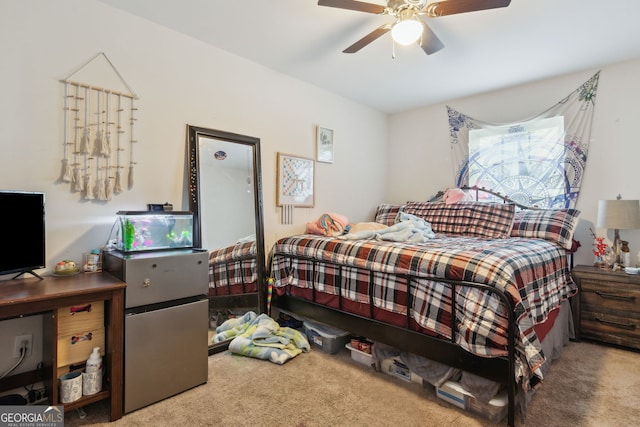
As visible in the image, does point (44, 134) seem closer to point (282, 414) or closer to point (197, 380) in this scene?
point (197, 380)

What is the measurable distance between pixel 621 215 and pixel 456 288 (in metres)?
1.90

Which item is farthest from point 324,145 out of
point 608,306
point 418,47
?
point 608,306

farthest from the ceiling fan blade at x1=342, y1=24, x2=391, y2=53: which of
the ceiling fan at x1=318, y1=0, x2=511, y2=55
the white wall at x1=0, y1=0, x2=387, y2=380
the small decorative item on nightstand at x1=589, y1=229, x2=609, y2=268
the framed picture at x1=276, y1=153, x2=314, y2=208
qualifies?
the small decorative item on nightstand at x1=589, y1=229, x2=609, y2=268

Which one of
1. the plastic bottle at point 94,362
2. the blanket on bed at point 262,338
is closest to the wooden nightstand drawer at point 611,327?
the blanket on bed at point 262,338

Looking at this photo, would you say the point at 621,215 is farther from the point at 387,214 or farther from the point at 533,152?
the point at 387,214

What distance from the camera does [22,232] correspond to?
5.40 ft

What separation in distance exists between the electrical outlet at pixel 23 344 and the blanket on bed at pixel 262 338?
1.08 metres

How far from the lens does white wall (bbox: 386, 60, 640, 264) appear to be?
2.84 meters

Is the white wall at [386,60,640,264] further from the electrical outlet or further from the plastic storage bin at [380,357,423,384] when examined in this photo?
the electrical outlet

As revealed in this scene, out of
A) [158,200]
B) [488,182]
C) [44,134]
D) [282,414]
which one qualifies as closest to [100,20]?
[44,134]

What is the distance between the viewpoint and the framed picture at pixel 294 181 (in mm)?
3117

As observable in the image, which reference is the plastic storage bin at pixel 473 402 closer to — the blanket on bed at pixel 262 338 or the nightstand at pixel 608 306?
the blanket on bed at pixel 262 338

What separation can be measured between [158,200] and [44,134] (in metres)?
0.72

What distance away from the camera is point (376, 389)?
196cm
